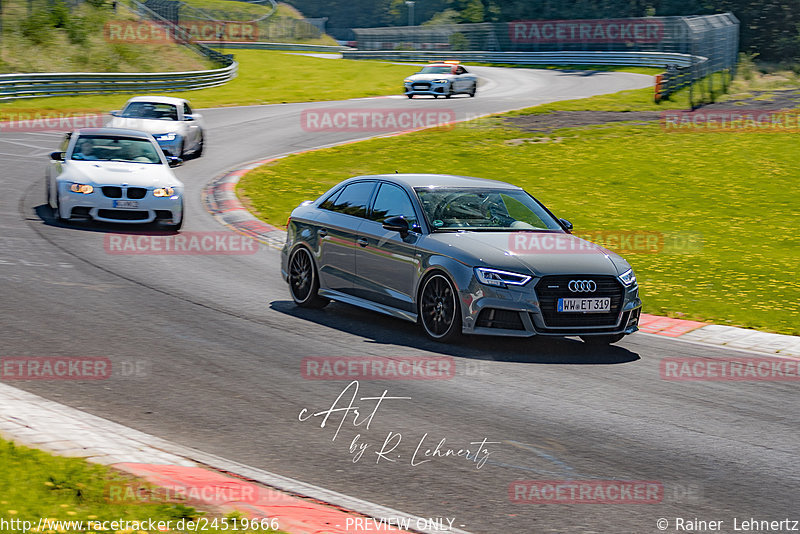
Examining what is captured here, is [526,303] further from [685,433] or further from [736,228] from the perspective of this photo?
[736,228]

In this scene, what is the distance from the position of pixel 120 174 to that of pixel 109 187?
15.1 inches

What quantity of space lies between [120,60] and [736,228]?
1553 inches

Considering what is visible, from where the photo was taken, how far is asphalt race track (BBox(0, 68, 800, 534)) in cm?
610

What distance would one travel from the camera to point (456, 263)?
9547mm

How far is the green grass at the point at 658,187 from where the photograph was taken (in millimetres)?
13859

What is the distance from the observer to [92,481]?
5.44 m

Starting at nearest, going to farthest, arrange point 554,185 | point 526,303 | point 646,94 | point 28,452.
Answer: point 28,452 < point 526,303 < point 554,185 < point 646,94

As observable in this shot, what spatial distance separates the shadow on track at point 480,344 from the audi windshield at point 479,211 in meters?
1.14

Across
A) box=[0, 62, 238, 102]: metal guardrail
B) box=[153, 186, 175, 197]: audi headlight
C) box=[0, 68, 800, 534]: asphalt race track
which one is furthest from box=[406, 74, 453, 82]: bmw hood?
box=[0, 68, 800, 534]: asphalt race track

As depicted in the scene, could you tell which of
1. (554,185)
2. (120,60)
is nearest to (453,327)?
(554,185)

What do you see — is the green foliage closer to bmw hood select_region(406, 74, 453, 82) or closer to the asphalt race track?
bmw hood select_region(406, 74, 453, 82)

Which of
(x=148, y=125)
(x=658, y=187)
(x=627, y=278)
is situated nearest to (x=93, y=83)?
(x=148, y=125)

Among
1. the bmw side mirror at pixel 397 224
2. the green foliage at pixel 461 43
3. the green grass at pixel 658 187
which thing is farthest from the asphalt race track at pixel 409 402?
the green foliage at pixel 461 43

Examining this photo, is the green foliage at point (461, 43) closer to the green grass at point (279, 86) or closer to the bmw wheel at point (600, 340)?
the green grass at point (279, 86)
